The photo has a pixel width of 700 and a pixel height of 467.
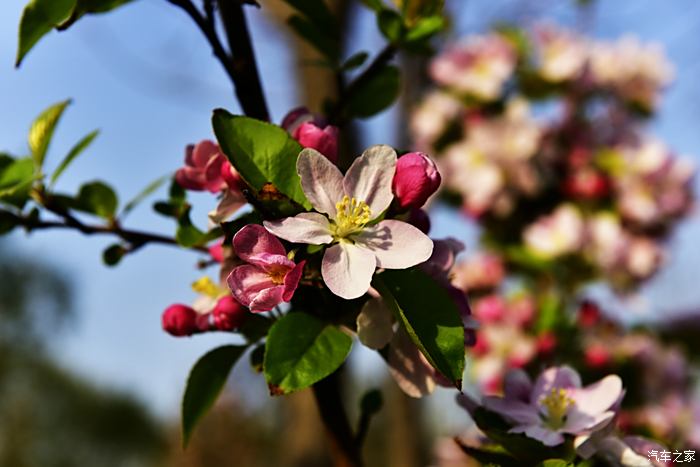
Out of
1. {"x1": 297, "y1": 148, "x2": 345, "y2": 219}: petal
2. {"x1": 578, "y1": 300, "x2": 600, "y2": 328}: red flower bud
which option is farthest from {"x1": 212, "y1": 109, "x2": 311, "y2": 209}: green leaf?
{"x1": 578, "y1": 300, "x2": 600, "y2": 328}: red flower bud

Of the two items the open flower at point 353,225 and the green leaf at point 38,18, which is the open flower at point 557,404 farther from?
the green leaf at point 38,18

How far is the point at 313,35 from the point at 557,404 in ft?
1.41

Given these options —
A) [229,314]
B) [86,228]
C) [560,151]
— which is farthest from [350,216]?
[560,151]

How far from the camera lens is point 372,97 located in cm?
77

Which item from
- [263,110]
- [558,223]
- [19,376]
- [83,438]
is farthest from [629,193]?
[83,438]

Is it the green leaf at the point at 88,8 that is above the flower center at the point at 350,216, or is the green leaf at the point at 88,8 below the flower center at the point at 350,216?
above

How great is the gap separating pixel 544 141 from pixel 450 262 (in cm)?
158

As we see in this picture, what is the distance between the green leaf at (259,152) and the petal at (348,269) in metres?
0.05

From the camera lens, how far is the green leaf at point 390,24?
0.74m

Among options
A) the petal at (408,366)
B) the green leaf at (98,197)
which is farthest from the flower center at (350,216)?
the green leaf at (98,197)

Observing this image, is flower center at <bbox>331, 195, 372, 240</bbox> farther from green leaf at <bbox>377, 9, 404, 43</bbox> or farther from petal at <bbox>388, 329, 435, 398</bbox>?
green leaf at <bbox>377, 9, 404, 43</bbox>

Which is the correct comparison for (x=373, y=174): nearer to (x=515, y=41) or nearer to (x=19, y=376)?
(x=515, y=41)

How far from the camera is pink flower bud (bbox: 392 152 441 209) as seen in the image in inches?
20.8

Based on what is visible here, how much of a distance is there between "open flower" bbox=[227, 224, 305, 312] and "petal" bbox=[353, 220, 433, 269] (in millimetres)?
54
